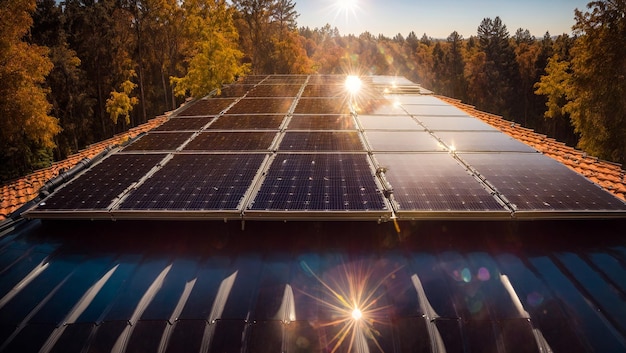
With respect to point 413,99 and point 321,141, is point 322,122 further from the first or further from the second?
point 413,99

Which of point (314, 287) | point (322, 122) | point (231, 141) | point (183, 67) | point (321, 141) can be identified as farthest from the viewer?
point (183, 67)

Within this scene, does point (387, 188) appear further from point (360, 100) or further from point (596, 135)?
point (596, 135)

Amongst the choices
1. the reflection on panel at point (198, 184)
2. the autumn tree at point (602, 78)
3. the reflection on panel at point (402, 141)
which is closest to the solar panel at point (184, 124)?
the reflection on panel at point (198, 184)

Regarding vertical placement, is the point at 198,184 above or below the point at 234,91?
below

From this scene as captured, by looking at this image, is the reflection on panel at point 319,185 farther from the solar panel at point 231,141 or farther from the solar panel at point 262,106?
the solar panel at point 262,106

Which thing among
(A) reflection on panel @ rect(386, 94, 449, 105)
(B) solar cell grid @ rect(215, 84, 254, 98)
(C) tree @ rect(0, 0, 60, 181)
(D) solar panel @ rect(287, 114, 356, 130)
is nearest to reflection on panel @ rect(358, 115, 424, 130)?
(D) solar panel @ rect(287, 114, 356, 130)

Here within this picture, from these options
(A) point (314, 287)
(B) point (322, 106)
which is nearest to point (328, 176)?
(A) point (314, 287)
